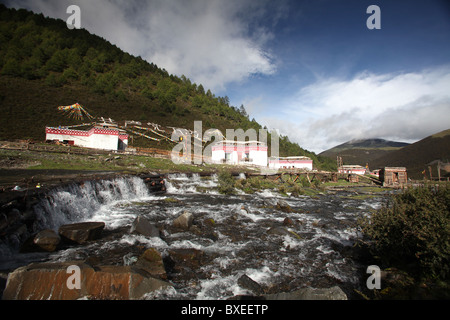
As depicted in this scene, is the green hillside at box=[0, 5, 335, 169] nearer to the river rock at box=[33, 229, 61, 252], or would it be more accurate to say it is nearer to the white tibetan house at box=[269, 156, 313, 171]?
the white tibetan house at box=[269, 156, 313, 171]

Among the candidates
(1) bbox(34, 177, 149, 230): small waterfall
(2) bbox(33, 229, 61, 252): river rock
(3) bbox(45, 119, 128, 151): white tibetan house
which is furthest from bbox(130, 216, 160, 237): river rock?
(3) bbox(45, 119, 128, 151): white tibetan house

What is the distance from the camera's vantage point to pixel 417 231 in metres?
4.64

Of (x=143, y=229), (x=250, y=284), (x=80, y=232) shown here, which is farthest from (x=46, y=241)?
(x=250, y=284)

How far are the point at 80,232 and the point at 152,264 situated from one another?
12.9 ft

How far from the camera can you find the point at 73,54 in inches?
3625

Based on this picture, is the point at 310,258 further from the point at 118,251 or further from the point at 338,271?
the point at 118,251

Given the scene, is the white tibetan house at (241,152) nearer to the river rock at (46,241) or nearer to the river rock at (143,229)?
the river rock at (143,229)

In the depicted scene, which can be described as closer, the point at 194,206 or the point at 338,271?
the point at 338,271

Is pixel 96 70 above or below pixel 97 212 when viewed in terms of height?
above

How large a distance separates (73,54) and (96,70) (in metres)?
12.0

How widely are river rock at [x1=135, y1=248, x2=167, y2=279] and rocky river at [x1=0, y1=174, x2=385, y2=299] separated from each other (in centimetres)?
4

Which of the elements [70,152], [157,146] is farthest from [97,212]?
[157,146]

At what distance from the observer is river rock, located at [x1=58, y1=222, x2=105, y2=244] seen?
736 cm
